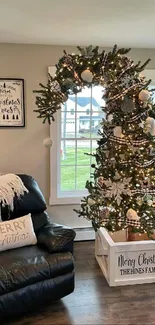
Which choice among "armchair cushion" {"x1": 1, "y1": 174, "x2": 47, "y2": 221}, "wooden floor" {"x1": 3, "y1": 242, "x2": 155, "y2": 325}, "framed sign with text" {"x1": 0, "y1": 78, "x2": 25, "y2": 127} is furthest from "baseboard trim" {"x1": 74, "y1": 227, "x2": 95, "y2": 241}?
"framed sign with text" {"x1": 0, "y1": 78, "x2": 25, "y2": 127}

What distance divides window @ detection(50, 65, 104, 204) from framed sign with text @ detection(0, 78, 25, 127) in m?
0.47

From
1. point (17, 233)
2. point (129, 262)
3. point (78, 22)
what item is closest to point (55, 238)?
point (17, 233)

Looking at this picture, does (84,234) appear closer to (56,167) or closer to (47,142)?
(56,167)

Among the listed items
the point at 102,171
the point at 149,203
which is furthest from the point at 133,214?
the point at 102,171

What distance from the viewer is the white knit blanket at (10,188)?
3.01 m

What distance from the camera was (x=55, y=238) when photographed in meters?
2.78

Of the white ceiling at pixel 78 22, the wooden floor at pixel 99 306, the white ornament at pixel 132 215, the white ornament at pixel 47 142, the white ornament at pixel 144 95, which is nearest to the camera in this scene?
the white ceiling at pixel 78 22

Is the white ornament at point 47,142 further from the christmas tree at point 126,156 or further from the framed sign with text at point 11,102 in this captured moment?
the christmas tree at point 126,156

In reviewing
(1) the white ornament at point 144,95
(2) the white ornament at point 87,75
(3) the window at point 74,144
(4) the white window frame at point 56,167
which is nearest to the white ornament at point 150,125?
(1) the white ornament at point 144,95

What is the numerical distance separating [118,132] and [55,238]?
3.62ft

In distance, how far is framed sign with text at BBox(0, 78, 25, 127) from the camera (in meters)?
3.62

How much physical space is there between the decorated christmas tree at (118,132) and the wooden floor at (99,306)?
0.57 metres

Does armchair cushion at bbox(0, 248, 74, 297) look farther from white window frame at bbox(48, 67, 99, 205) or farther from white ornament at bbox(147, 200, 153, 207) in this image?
white window frame at bbox(48, 67, 99, 205)

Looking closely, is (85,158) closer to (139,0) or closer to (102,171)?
(102,171)
